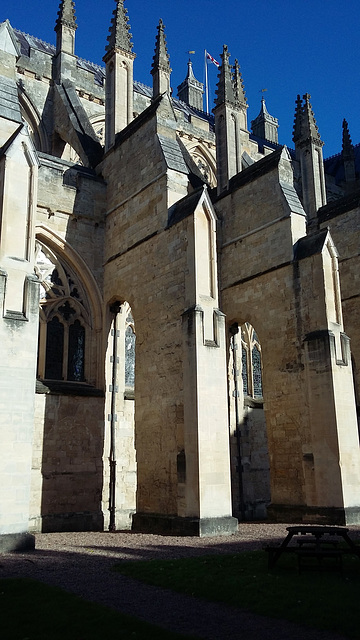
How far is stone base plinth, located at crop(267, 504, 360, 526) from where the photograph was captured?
12.4m

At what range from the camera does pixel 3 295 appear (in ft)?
32.5

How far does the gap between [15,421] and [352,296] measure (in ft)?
39.5

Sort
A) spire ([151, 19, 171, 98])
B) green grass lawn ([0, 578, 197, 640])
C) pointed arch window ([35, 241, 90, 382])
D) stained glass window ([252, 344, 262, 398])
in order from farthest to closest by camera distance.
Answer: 1. spire ([151, 19, 171, 98])
2. stained glass window ([252, 344, 262, 398])
3. pointed arch window ([35, 241, 90, 382])
4. green grass lawn ([0, 578, 197, 640])

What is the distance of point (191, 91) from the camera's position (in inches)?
1612

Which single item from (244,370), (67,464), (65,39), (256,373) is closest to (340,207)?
(256,373)

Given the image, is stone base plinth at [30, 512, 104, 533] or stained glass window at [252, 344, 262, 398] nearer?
stone base plinth at [30, 512, 104, 533]

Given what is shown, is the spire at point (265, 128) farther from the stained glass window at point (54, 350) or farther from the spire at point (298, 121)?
the stained glass window at point (54, 350)

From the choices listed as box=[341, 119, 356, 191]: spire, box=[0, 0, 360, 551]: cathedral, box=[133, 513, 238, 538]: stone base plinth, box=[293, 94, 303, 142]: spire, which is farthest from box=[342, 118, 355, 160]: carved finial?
box=[133, 513, 238, 538]: stone base plinth

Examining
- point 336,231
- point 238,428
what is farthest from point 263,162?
point 238,428

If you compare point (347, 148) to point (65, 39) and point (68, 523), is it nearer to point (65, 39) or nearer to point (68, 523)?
point (65, 39)

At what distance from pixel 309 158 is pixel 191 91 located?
21.5 meters

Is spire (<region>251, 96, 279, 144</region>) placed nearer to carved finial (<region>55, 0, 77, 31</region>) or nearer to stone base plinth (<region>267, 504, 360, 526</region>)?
carved finial (<region>55, 0, 77, 31</region>)

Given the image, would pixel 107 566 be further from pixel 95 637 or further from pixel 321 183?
pixel 321 183

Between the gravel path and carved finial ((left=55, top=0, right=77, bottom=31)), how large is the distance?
55.4ft
